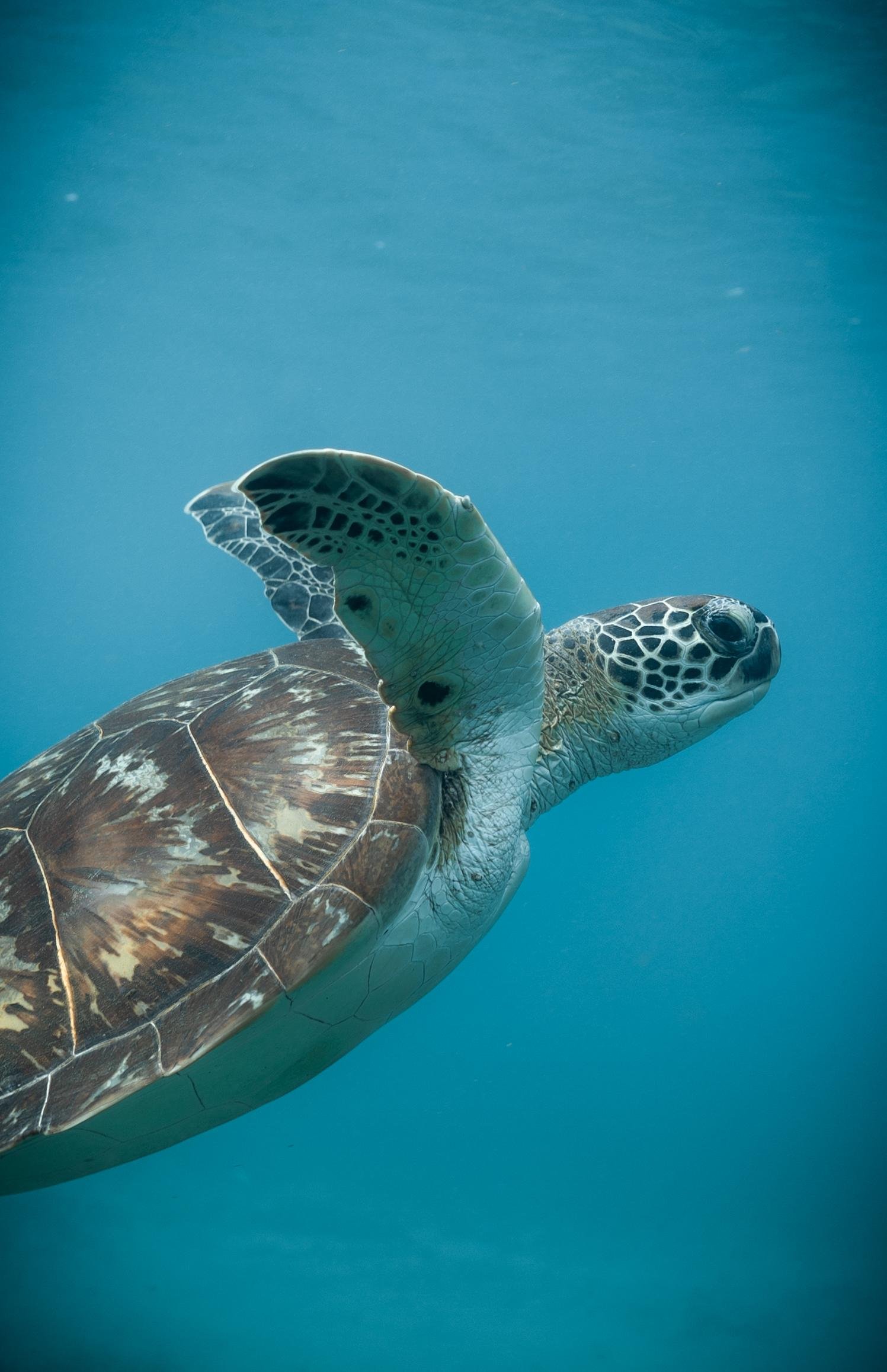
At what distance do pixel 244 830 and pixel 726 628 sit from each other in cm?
192

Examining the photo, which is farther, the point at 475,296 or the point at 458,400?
the point at 458,400

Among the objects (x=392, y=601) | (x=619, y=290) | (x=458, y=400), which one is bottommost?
(x=458, y=400)

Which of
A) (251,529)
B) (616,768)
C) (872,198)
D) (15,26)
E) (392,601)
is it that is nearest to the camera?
(392,601)

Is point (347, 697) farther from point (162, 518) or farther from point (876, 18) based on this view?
point (162, 518)

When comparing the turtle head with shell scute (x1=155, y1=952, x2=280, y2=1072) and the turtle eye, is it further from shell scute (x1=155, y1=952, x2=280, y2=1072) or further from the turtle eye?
shell scute (x1=155, y1=952, x2=280, y2=1072)

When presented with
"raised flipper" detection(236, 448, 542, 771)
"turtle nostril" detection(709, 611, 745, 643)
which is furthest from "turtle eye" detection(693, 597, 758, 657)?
"raised flipper" detection(236, 448, 542, 771)

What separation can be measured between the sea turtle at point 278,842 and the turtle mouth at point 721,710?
900 millimetres

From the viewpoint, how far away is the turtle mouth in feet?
9.15

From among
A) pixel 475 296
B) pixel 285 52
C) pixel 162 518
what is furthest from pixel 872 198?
pixel 162 518

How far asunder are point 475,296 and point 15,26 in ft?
20.2

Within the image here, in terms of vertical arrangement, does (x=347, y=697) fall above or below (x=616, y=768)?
above

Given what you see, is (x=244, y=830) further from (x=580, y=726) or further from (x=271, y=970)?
(x=580, y=726)

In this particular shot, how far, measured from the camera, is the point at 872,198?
783 centimetres

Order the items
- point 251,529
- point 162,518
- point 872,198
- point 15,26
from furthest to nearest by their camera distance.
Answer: point 162,518, point 872,198, point 15,26, point 251,529
